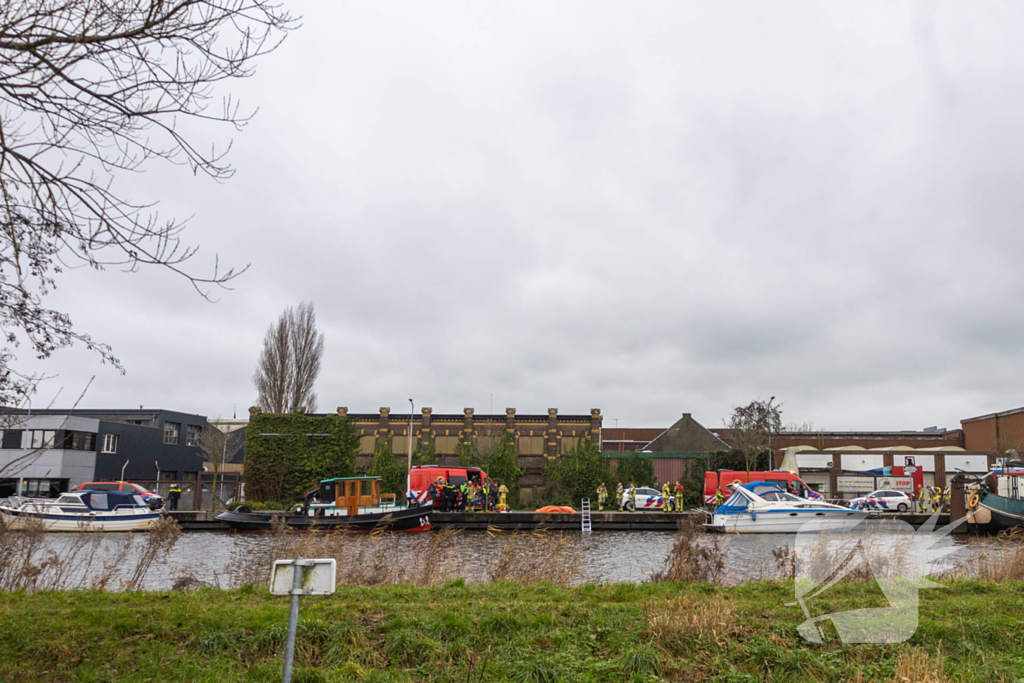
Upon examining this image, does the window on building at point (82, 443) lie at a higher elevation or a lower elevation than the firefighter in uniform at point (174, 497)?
higher

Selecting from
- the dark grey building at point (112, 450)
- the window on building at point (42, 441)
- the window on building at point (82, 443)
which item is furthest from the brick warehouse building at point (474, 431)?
the window on building at point (42, 441)

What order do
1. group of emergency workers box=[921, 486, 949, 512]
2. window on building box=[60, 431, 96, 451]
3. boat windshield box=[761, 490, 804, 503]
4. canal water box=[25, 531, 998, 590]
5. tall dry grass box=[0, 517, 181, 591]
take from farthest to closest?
window on building box=[60, 431, 96, 451] < group of emergency workers box=[921, 486, 949, 512] < boat windshield box=[761, 490, 804, 503] < canal water box=[25, 531, 998, 590] < tall dry grass box=[0, 517, 181, 591]

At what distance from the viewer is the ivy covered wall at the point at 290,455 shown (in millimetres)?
45719

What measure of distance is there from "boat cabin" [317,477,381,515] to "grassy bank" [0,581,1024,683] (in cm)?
2586

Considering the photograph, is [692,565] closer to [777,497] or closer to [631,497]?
[777,497]

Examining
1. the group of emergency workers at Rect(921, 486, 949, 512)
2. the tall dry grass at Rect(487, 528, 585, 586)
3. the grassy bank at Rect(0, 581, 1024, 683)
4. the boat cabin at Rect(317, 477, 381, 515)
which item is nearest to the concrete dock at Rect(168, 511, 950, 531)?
the boat cabin at Rect(317, 477, 381, 515)

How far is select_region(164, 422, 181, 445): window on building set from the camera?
188 feet

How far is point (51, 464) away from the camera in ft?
150

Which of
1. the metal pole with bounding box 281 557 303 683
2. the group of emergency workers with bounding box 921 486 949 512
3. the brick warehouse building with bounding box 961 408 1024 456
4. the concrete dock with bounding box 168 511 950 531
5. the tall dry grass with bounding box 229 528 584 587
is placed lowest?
the concrete dock with bounding box 168 511 950 531

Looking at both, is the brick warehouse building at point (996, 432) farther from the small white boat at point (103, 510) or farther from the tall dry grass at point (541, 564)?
the small white boat at point (103, 510)

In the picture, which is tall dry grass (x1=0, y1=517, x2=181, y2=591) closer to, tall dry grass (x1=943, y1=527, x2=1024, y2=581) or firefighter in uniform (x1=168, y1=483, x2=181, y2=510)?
tall dry grass (x1=943, y1=527, x2=1024, y2=581)

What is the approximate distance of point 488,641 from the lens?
6.90 metres

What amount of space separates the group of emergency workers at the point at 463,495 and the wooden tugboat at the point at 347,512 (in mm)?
2924

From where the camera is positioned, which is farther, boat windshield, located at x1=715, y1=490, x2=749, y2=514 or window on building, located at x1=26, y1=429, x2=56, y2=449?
boat windshield, located at x1=715, y1=490, x2=749, y2=514
